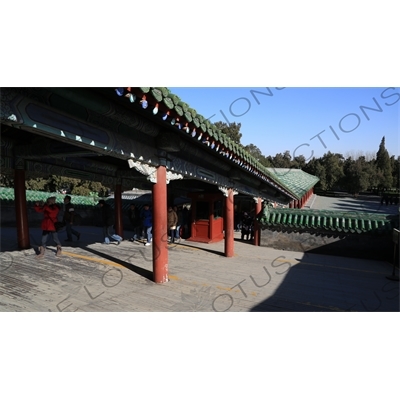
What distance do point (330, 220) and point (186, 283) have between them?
6531mm

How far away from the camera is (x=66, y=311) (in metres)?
3.84

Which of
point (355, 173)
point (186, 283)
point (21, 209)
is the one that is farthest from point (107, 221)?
point (355, 173)

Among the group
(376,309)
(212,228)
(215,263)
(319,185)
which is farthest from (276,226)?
(319,185)

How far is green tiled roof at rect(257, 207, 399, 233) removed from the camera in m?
8.89

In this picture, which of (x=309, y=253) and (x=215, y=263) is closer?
(x=215, y=263)

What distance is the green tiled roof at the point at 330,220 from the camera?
889 centimetres

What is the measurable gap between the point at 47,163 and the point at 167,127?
192 inches

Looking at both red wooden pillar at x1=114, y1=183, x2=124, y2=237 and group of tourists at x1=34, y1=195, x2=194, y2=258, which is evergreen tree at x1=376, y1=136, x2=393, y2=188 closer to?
group of tourists at x1=34, y1=195, x2=194, y2=258

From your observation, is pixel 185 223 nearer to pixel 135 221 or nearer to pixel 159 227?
pixel 135 221

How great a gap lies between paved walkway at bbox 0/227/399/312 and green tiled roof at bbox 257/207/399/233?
1.26 m

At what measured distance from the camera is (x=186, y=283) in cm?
532

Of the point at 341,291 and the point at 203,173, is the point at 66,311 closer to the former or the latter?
the point at 203,173

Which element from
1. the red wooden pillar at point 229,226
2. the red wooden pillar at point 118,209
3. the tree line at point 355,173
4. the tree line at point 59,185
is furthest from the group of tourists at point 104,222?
the tree line at point 355,173

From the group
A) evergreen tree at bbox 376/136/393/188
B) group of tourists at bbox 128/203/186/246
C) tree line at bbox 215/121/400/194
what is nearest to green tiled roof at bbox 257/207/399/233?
group of tourists at bbox 128/203/186/246
